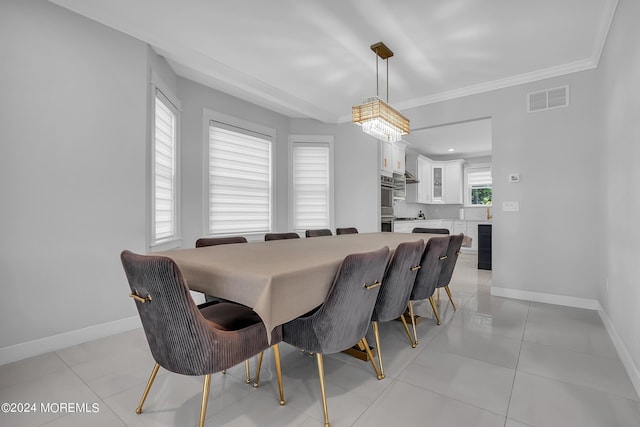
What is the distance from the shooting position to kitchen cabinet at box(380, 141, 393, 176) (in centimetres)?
503

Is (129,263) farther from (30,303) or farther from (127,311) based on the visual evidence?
(127,311)

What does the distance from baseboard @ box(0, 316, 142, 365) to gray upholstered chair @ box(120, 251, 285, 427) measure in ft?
5.32

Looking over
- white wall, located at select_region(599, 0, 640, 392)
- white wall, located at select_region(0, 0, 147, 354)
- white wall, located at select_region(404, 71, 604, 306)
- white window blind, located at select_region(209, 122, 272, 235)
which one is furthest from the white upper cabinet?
white wall, located at select_region(0, 0, 147, 354)

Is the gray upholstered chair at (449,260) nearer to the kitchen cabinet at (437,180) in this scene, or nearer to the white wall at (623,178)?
the white wall at (623,178)

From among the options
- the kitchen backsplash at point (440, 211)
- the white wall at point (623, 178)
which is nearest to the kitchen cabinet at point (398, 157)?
the kitchen backsplash at point (440, 211)

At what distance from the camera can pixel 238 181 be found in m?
4.38

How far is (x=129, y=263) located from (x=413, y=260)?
1.63 meters

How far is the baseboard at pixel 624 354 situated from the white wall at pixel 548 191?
617 mm

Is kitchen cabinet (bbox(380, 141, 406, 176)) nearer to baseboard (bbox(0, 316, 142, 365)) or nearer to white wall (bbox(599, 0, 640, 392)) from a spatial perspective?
white wall (bbox(599, 0, 640, 392))

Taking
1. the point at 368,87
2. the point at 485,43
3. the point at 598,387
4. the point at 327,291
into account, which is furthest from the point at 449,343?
the point at 368,87

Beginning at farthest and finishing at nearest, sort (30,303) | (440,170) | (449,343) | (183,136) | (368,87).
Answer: (440,170) → (368,87) → (183,136) → (449,343) → (30,303)

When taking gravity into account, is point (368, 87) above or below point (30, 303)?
above

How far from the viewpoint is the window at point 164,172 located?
9.99 feet

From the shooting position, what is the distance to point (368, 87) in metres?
3.97
